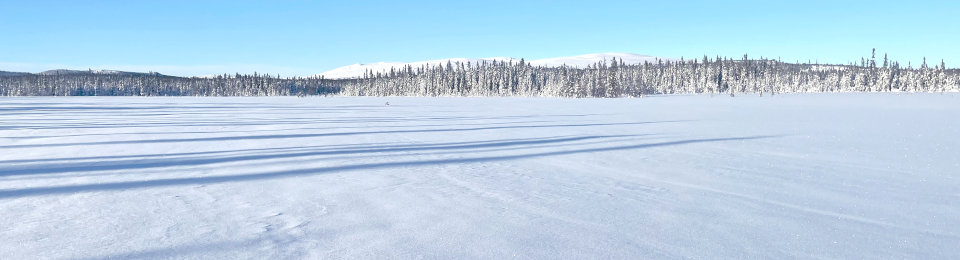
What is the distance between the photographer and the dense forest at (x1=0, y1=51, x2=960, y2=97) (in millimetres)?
118375

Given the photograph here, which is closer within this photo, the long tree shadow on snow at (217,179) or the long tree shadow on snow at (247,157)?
the long tree shadow on snow at (217,179)

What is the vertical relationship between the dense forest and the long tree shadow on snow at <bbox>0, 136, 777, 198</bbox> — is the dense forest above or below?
above

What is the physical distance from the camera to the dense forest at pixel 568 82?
388 feet

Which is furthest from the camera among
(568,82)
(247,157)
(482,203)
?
(568,82)

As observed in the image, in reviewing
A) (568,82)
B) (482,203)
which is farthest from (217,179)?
(568,82)

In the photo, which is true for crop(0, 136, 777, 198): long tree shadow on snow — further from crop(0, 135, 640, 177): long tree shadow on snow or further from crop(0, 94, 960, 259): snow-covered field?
crop(0, 135, 640, 177): long tree shadow on snow

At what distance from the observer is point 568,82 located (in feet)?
338

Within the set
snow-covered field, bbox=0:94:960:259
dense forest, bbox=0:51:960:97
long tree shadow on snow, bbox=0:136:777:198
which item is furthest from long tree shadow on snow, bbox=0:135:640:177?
dense forest, bbox=0:51:960:97

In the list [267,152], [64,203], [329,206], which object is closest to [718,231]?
[329,206]

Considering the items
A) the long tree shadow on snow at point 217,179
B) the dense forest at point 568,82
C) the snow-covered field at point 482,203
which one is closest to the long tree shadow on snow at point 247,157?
the snow-covered field at point 482,203

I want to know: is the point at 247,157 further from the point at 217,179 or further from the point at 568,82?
the point at 568,82

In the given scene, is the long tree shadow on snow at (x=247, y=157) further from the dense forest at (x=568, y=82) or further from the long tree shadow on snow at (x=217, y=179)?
the dense forest at (x=568, y=82)

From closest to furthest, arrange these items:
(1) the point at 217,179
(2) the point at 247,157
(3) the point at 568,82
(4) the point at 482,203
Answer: (4) the point at 482,203
(1) the point at 217,179
(2) the point at 247,157
(3) the point at 568,82

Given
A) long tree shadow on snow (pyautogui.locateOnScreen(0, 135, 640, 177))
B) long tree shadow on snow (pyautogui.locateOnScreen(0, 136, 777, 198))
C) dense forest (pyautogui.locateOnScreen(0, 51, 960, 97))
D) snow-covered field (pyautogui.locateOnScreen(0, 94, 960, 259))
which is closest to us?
snow-covered field (pyautogui.locateOnScreen(0, 94, 960, 259))
